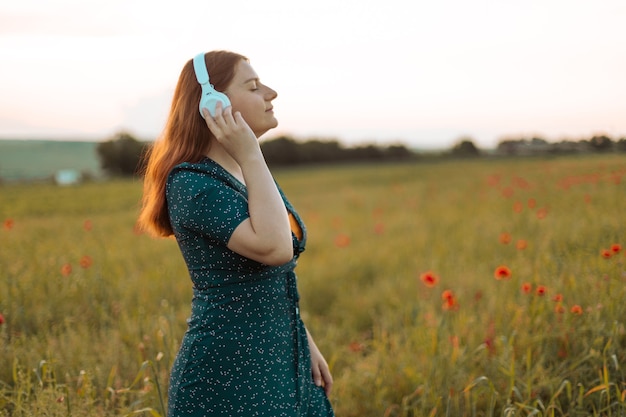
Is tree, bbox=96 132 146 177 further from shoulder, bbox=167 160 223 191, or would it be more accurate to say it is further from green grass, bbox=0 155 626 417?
shoulder, bbox=167 160 223 191

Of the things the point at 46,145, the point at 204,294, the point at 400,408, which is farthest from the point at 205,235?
the point at 46,145

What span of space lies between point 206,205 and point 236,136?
226 millimetres

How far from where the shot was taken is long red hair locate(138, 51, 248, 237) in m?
1.70

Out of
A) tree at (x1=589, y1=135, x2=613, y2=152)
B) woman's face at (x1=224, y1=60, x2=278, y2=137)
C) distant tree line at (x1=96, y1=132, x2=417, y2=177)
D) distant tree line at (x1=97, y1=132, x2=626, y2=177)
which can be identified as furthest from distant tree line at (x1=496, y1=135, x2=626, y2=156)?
distant tree line at (x1=96, y1=132, x2=417, y2=177)

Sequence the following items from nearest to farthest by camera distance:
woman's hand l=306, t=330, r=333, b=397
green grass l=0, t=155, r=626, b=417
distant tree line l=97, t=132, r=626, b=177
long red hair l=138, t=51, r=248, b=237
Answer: long red hair l=138, t=51, r=248, b=237 < woman's hand l=306, t=330, r=333, b=397 < green grass l=0, t=155, r=626, b=417 < distant tree line l=97, t=132, r=626, b=177

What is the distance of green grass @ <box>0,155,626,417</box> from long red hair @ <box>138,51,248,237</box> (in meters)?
0.75

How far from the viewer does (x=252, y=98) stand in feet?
5.56

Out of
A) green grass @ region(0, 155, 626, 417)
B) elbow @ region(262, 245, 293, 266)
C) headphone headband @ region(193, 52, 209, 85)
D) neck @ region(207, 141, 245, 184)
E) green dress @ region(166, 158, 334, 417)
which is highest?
headphone headband @ region(193, 52, 209, 85)

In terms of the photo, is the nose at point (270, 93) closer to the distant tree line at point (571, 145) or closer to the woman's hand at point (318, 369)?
the woman's hand at point (318, 369)

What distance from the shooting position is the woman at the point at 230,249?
1523 millimetres

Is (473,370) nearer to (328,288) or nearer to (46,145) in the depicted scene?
(328,288)

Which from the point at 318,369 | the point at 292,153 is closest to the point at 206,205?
the point at 318,369

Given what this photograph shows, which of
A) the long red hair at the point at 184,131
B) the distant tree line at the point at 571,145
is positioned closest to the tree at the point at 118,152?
the distant tree line at the point at 571,145

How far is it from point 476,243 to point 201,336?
482 centimetres
